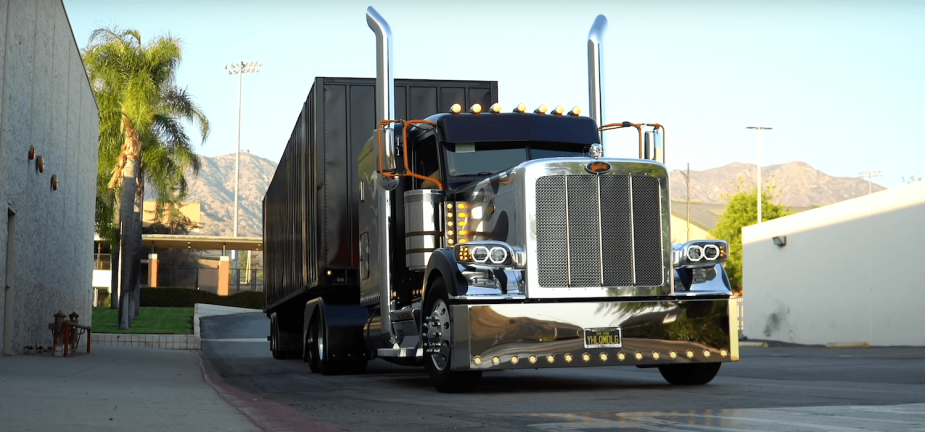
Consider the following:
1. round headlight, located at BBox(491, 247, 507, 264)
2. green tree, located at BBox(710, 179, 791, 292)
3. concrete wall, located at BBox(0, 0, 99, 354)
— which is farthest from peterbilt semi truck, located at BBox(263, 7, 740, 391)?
green tree, located at BBox(710, 179, 791, 292)

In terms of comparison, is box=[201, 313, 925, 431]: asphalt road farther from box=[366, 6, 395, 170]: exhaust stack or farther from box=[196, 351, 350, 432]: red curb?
box=[366, 6, 395, 170]: exhaust stack

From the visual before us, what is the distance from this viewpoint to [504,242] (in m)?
9.93

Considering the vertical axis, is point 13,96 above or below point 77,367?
above

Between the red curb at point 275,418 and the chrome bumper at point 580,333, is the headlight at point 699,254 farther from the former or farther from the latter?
the red curb at point 275,418

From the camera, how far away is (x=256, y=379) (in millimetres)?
14672

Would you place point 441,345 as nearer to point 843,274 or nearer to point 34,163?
point 34,163

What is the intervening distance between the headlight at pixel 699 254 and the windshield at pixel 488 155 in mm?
1923

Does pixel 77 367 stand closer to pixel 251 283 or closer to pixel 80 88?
pixel 80 88

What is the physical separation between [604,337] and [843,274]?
71.5 feet

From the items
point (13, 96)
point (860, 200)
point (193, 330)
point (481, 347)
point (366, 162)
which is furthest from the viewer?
point (193, 330)

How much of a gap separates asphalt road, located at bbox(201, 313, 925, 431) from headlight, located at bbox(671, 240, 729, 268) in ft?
4.09

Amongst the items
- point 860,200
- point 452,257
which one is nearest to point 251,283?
point 860,200

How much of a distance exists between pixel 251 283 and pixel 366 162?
180ft

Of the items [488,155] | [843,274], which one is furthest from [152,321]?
[488,155]
